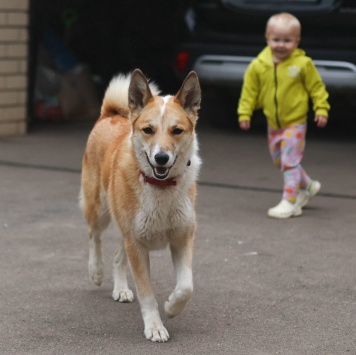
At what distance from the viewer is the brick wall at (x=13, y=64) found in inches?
419

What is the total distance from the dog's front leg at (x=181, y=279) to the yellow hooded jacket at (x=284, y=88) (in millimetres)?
2646

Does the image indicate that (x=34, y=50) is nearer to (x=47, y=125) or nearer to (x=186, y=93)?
(x=47, y=125)

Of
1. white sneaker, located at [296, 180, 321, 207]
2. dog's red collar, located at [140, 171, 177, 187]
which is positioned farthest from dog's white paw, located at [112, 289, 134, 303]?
white sneaker, located at [296, 180, 321, 207]

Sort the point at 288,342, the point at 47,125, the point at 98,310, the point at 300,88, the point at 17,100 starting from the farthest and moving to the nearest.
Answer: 1. the point at 47,125
2. the point at 17,100
3. the point at 300,88
4. the point at 98,310
5. the point at 288,342

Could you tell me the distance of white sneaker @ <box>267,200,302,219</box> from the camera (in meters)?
7.57

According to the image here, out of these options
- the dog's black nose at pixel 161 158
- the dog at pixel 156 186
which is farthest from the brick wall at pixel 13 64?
the dog's black nose at pixel 161 158

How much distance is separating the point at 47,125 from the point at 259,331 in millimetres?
7113

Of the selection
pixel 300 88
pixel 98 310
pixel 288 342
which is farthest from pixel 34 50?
pixel 288 342

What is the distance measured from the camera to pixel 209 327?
16.8 feet

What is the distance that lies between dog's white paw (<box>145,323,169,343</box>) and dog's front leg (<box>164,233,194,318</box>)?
10 cm

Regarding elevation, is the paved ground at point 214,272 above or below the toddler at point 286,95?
below

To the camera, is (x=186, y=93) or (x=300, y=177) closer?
(x=186, y=93)

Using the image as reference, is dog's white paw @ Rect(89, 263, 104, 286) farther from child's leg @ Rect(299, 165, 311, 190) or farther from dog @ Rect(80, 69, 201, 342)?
Answer: child's leg @ Rect(299, 165, 311, 190)

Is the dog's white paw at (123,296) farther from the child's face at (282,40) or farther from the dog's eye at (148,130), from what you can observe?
the child's face at (282,40)
